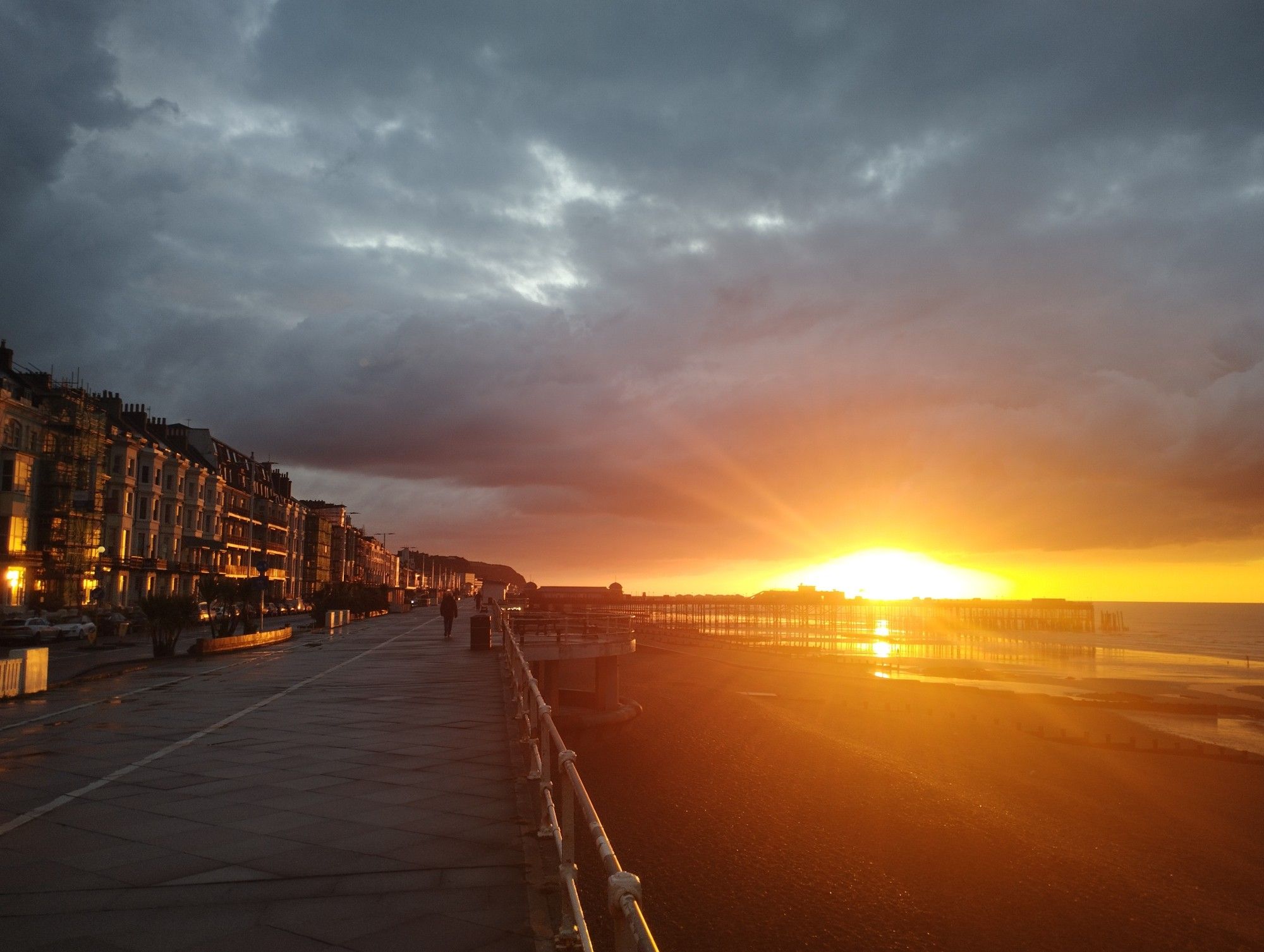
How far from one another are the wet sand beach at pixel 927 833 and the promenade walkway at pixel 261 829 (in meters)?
6.17

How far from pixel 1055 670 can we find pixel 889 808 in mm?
57454

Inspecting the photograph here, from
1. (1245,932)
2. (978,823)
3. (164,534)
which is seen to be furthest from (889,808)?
(164,534)

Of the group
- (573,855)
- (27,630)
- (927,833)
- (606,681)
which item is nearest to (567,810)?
(573,855)

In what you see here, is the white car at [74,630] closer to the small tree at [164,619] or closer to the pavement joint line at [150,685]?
the pavement joint line at [150,685]

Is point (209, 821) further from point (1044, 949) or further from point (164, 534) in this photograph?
point (164, 534)

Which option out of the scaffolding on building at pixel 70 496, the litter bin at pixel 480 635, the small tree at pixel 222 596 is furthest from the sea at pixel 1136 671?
the scaffolding on building at pixel 70 496

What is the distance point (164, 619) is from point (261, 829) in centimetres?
2670

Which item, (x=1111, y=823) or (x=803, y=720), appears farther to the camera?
(x=803, y=720)

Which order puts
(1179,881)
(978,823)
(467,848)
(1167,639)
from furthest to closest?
(1167,639), (978,823), (1179,881), (467,848)

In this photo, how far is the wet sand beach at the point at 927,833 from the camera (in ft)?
52.2

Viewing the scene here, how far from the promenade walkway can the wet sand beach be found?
617 centimetres

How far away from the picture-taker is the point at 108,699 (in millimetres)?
18406

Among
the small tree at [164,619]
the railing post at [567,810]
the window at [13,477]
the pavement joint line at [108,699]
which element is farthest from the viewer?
the window at [13,477]

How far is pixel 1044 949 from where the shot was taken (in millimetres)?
15094
